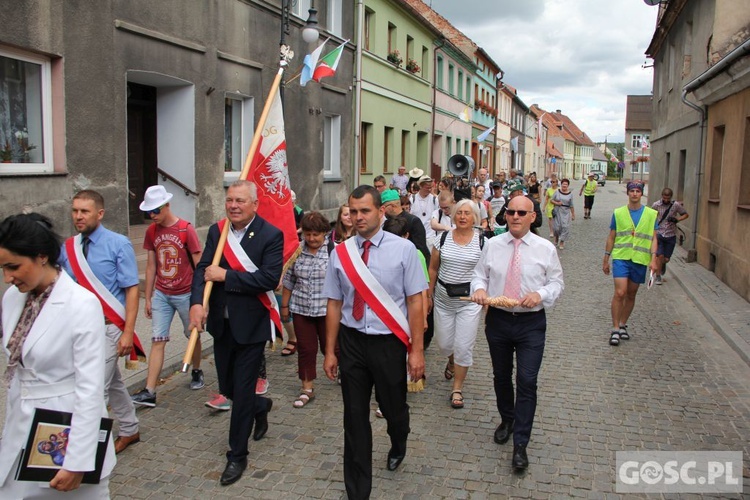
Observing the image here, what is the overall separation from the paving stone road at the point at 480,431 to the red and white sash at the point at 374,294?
109 centimetres

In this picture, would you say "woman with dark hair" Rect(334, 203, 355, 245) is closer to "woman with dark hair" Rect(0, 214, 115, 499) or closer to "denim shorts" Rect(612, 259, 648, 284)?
"denim shorts" Rect(612, 259, 648, 284)

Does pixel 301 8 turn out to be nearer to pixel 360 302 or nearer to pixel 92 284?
pixel 92 284

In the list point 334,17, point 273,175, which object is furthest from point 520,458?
point 334,17

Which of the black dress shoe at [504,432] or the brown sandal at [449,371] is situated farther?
the brown sandal at [449,371]

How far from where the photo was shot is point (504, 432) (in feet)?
16.4

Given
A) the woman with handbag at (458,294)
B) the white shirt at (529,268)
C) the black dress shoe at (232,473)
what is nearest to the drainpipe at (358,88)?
the woman with handbag at (458,294)

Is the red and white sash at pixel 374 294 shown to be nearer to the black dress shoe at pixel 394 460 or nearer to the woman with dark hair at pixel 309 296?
the black dress shoe at pixel 394 460

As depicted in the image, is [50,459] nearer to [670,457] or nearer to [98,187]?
[670,457]

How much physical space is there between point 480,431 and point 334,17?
15.1m

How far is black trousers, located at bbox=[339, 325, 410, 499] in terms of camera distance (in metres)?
3.98

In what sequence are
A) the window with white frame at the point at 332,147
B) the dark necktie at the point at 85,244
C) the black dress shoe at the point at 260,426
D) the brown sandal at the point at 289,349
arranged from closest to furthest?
the dark necktie at the point at 85,244 → the black dress shoe at the point at 260,426 → the brown sandal at the point at 289,349 → the window with white frame at the point at 332,147

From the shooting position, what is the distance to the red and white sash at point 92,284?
14.6 feet

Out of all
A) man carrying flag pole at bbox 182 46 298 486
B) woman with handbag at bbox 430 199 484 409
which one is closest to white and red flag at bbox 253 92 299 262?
man carrying flag pole at bbox 182 46 298 486

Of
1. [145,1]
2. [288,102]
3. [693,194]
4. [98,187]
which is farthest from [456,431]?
[693,194]
